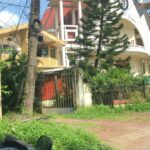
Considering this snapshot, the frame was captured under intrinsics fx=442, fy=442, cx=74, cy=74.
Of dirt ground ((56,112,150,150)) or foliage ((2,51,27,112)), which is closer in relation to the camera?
dirt ground ((56,112,150,150))

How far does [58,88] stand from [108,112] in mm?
3018

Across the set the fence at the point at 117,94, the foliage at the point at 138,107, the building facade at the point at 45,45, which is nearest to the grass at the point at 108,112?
the foliage at the point at 138,107

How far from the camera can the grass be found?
1752 cm

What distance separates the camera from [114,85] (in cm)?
2114

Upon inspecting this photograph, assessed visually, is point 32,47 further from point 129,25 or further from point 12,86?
point 129,25

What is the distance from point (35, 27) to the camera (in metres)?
13.8

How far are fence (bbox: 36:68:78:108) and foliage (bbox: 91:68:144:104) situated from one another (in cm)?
109

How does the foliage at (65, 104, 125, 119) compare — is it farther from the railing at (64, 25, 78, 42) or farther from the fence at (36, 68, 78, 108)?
the railing at (64, 25, 78, 42)

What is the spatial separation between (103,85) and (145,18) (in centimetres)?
2559

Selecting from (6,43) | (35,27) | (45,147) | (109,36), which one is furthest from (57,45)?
(45,147)

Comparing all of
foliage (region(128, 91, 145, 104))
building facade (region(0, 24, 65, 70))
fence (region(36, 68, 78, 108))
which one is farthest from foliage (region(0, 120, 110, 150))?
building facade (region(0, 24, 65, 70))

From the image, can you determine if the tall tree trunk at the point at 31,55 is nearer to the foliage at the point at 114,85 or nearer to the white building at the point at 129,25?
the foliage at the point at 114,85

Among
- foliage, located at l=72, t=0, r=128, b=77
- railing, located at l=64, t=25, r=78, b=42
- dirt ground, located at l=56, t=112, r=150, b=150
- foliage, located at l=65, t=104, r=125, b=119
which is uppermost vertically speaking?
railing, located at l=64, t=25, r=78, b=42

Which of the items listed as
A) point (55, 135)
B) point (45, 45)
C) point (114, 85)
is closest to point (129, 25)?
point (45, 45)
